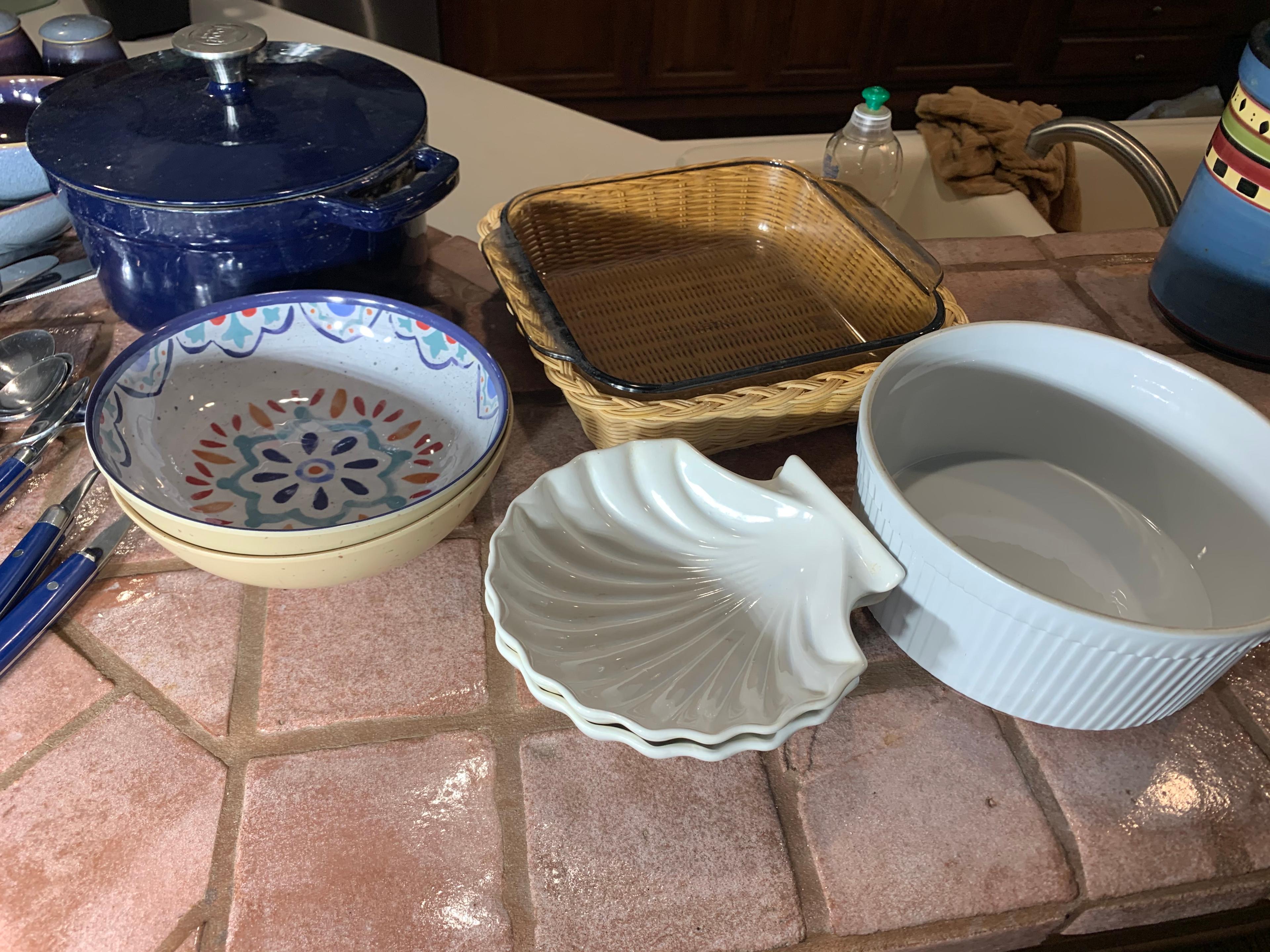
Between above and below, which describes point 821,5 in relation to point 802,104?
above

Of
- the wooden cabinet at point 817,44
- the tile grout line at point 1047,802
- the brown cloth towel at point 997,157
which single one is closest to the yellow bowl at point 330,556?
the tile grout line at point 1047,802

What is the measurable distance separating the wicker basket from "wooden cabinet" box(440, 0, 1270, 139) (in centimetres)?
175

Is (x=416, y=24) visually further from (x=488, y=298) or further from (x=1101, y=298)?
(x=1101, y=298)

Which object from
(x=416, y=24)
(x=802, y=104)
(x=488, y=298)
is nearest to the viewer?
(x=488, y=298)

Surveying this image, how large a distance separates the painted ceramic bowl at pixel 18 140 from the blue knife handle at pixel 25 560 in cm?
34

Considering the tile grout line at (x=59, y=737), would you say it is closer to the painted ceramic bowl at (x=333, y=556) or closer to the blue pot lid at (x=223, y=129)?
the painted ceramic bowl at (x=333, y=556)

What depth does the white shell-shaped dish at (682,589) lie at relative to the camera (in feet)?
1.36

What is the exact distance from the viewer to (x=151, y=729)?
46cm

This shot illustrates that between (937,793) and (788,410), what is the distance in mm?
233

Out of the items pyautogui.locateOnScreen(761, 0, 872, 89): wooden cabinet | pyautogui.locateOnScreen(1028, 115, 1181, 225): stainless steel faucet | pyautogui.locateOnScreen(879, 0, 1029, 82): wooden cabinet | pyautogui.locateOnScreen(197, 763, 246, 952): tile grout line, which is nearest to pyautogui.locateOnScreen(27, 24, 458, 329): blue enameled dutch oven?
pyautogui.locateOnScreen(197, 763, 246, 952): tile grout line

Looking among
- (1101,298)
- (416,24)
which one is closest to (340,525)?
(1101,298)

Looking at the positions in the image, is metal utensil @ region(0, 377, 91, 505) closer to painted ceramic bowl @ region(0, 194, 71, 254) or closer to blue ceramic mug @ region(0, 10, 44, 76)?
painted ceramic bowl @ region(0, 194, 71, 254)

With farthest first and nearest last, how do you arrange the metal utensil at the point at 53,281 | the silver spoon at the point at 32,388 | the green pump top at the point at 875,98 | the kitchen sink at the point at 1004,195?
the kitchen sink at the point at 1004,195, the green pump top at the point at 875,98, the metal utensil at the point at 53,281, the silver spoon at the point at 32,388

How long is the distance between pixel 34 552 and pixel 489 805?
0.99 feet
